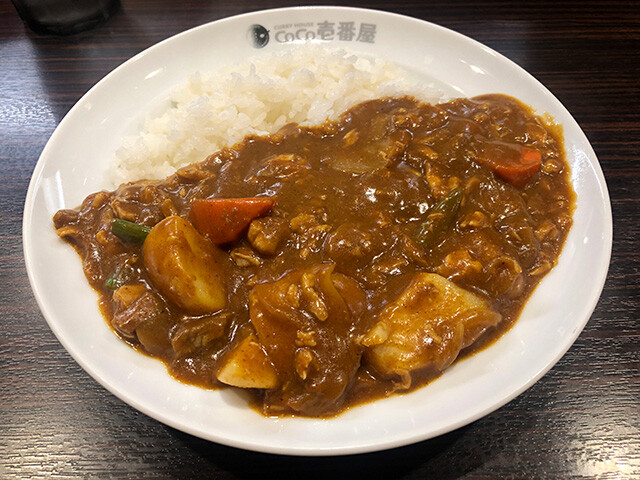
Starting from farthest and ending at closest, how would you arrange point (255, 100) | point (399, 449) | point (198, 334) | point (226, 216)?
point (255, 100), point (226, 216), point (399, 449), point (198, 334)

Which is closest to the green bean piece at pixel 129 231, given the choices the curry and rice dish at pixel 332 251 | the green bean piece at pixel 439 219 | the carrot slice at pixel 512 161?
the curry and rice dish at pixel 332 251

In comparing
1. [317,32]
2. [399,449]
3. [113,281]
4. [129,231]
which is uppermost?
[317,32]

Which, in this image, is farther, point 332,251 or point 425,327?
point 332,251

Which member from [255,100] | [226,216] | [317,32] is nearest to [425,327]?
[226,216]

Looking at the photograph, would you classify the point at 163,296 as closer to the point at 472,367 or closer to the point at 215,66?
the point at 472,367

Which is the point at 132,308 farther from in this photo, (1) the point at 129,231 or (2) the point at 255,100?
(2) the point at 255,100

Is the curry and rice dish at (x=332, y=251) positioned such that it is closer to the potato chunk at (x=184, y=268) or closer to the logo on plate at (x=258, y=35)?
the potato chunk at (x=184, y=268)

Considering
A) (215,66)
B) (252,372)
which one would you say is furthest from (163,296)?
(215,66)
